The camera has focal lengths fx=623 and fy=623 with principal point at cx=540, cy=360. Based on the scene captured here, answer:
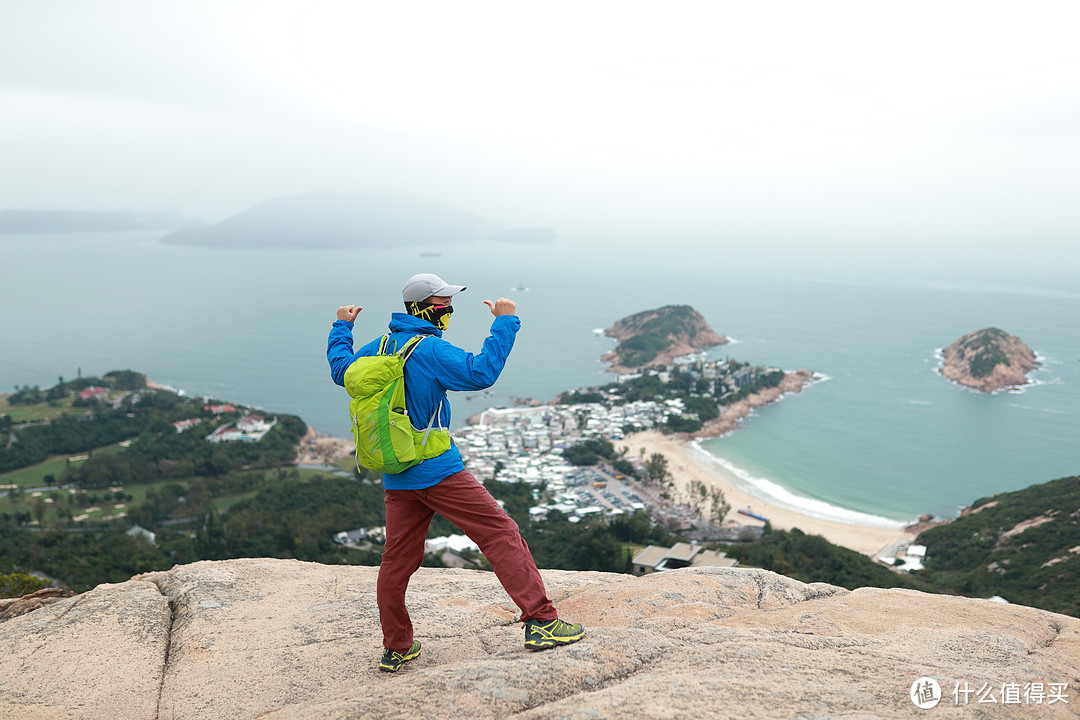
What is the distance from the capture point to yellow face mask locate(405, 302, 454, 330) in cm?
299

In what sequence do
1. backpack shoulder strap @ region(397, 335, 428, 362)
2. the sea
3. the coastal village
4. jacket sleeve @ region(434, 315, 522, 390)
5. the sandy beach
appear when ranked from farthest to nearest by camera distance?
the sea
the sandy beach
the coastal village
backpack shoulder strap @ region(397, 335, 428, 362)
jacket sleeve @ region(434, 315, 522, 390)

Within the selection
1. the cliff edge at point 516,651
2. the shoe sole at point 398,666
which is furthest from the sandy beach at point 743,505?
the shoe sole at point 398,666

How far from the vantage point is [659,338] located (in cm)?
6462

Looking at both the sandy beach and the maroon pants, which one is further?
the sandy beach

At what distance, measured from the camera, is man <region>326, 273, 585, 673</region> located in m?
2.82

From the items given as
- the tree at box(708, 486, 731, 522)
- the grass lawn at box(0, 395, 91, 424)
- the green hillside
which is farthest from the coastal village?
the grass lawn at box(0, 395, 91, 424)

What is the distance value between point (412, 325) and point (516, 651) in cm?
166

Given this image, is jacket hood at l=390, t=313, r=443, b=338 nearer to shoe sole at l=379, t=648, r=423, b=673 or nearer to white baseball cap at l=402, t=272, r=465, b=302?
white baseball cap at l=402, t=272, r=465, b=302

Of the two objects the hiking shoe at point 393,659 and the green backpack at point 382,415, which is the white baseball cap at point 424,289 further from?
the hiking shoe at point 393,659

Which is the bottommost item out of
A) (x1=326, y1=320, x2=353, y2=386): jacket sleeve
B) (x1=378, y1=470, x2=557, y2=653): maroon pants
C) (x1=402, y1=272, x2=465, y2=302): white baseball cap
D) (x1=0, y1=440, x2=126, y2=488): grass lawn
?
(x1=0, y1=440, x2=126, y2=488): grass lawn

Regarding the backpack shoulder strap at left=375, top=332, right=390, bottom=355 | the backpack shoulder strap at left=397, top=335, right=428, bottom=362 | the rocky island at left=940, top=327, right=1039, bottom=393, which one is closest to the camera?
the backpack shoulder strap at left=397, top=335, right=428, bottom=362

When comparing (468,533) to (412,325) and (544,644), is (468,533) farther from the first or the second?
(412,325)

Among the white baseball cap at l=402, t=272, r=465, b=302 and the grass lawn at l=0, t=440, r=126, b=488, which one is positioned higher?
Result: the white baseball cap at l=402, t=272, r=465, b=302

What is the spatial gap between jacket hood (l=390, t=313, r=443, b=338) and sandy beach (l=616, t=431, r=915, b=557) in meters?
24.9
